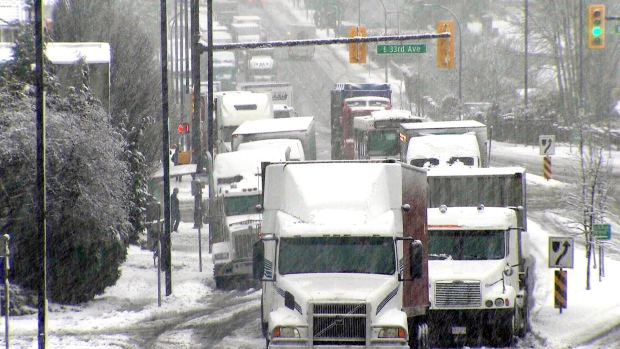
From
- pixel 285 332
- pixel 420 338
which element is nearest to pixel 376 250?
pixel 285 332

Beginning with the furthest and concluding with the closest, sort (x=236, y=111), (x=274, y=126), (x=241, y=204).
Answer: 1. (x=236, y=111)
2. (x=274, y=126)
3. (x=241, y=204)

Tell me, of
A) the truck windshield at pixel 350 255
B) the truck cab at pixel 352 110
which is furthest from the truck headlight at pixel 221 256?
the truck cab at pixel 352 110

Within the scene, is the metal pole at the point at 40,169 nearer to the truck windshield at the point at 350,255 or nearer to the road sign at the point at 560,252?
the truck windshield at the point at 350,255

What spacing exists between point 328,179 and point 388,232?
56.6 inches

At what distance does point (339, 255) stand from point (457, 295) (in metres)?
4.38

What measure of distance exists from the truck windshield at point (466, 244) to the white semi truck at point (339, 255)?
9.57 ft

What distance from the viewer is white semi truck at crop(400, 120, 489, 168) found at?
32188 mm

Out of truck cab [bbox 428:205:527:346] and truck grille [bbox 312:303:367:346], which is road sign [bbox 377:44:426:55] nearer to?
truck cab [bbox 428:205:527:346]

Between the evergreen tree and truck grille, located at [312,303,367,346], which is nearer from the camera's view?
truck grille, located at [312,303,367,346]

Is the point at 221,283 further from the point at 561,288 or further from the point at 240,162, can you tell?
the point at 561,288

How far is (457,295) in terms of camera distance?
20406 millimetres

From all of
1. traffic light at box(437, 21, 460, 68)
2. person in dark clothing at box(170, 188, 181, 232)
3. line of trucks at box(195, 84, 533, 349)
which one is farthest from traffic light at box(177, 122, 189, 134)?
line of trucks at box(195, 84, 533, 349)

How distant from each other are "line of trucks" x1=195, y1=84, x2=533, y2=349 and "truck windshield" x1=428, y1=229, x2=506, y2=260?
0.02 m

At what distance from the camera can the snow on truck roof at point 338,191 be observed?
55.8 ft
